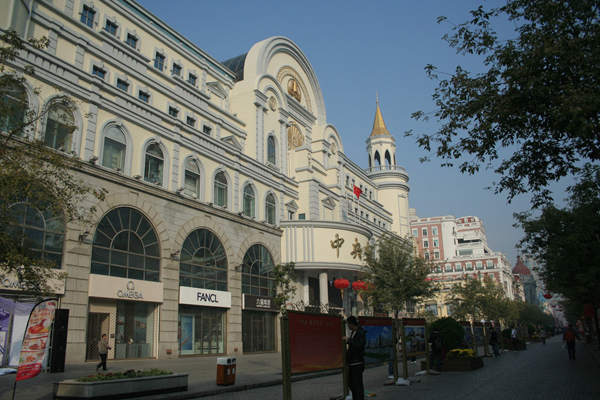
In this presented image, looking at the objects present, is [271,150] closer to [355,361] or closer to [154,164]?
[154,164]

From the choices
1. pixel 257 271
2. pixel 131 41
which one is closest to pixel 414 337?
pixel 257 271

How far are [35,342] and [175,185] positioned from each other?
18.3 m

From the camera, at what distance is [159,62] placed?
1314 inches

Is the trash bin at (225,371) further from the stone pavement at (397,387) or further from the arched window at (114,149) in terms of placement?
the arched window at (114,149)

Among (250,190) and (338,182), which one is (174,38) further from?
(338,182)

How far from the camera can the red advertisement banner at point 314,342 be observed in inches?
385

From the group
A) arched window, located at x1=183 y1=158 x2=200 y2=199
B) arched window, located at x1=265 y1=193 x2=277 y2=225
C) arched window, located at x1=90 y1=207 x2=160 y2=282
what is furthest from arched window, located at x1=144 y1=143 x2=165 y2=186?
arched window, located at x1=265 y1=193 x2=277 y2=225

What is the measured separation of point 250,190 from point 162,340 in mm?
13284

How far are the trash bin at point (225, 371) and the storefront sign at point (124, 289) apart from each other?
10.4 m

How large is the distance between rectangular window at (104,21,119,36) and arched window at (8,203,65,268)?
14306 millimetres

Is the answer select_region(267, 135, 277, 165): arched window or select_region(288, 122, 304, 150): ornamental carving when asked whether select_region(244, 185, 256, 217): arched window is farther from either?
select_region(288, 122, 304, 150): ornamental carving

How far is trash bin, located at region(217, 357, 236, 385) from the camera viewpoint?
13.6 metres

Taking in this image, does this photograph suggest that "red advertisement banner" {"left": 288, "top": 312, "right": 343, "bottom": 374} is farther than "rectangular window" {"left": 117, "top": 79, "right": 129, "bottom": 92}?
No

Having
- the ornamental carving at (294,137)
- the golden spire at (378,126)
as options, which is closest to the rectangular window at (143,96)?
the ornamental carving at (294,137)
